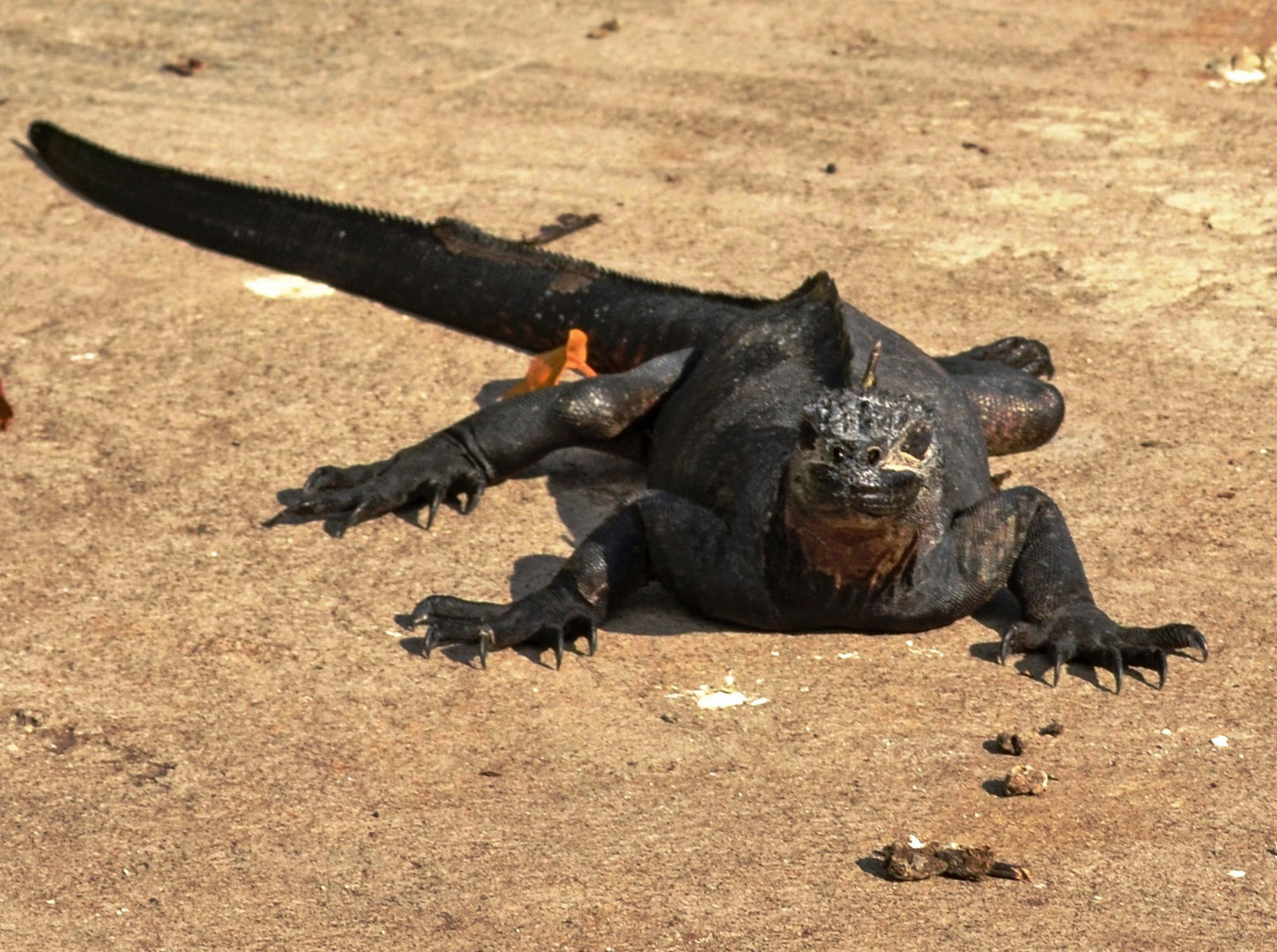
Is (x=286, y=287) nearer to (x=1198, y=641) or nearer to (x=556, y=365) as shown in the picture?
(x=556, y=365)

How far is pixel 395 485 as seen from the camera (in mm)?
6164

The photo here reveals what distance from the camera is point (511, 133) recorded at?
9352 millimetres

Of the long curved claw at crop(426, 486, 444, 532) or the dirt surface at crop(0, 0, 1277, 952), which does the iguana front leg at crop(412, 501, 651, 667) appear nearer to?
the dirt surface at crop(0, 0, 1277, 952)

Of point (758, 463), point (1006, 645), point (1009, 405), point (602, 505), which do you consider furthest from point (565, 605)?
point (1009, 405)

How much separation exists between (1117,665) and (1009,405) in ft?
5.04

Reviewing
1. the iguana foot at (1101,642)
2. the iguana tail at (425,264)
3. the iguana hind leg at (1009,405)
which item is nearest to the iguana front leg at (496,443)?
the iguana tail at (425,264)

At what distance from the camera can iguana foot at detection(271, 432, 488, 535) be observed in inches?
240

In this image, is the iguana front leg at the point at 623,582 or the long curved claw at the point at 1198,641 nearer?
the long curved claw at the point at 1198,641

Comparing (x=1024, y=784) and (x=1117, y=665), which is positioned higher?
(x=1117, y=665)

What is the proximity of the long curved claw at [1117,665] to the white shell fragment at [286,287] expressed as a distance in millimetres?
3915

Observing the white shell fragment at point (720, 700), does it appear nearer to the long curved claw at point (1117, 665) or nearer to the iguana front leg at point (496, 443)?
the long curved claw at point (1117, 665)

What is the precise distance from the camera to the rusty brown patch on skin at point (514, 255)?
717 cm

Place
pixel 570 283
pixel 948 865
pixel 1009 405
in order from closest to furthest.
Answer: pixel 948 865
pixel 1009 405
pixel 570 283

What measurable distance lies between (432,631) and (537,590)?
0.39 metres
